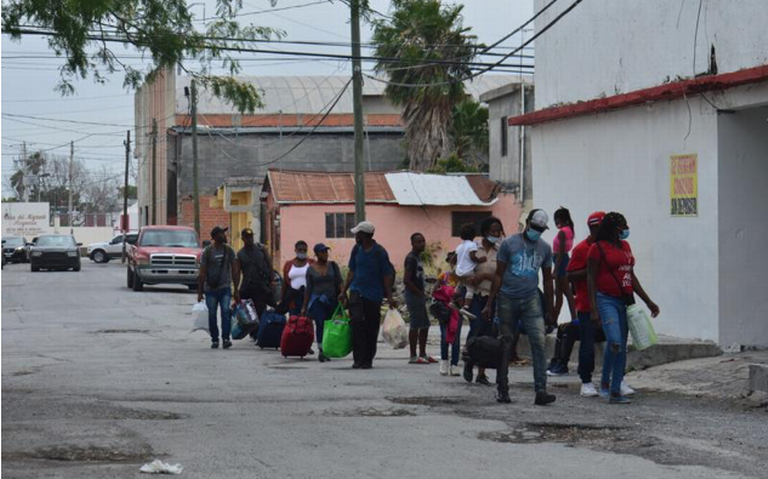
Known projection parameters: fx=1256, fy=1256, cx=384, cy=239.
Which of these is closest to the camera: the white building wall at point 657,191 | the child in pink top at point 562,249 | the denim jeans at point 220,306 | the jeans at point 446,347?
the child in pink top at point 562,249

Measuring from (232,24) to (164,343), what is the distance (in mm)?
8592

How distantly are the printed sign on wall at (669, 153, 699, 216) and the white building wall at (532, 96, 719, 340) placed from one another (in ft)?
0.32

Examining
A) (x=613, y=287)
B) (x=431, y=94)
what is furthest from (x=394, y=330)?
(x=431, y=94)

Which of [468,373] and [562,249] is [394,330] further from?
[562,249]

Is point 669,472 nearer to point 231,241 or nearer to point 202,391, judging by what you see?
point 202,391

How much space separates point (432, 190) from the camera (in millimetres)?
45812

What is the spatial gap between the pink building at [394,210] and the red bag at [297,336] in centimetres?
2789

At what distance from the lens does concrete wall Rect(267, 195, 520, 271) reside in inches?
1779

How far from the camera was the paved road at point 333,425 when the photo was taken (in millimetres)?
8461

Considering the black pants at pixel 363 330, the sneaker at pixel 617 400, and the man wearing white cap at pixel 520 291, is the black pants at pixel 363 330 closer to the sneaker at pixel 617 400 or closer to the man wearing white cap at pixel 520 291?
the man wearing white cap at pixel 520 291

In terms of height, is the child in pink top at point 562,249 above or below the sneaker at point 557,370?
above

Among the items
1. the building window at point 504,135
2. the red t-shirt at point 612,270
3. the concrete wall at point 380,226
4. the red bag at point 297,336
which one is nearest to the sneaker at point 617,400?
the red t-shirt at point 612,270

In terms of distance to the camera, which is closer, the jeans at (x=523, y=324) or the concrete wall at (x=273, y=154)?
the jeans at (x=523, y=324)

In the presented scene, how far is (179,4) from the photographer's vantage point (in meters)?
12.6
